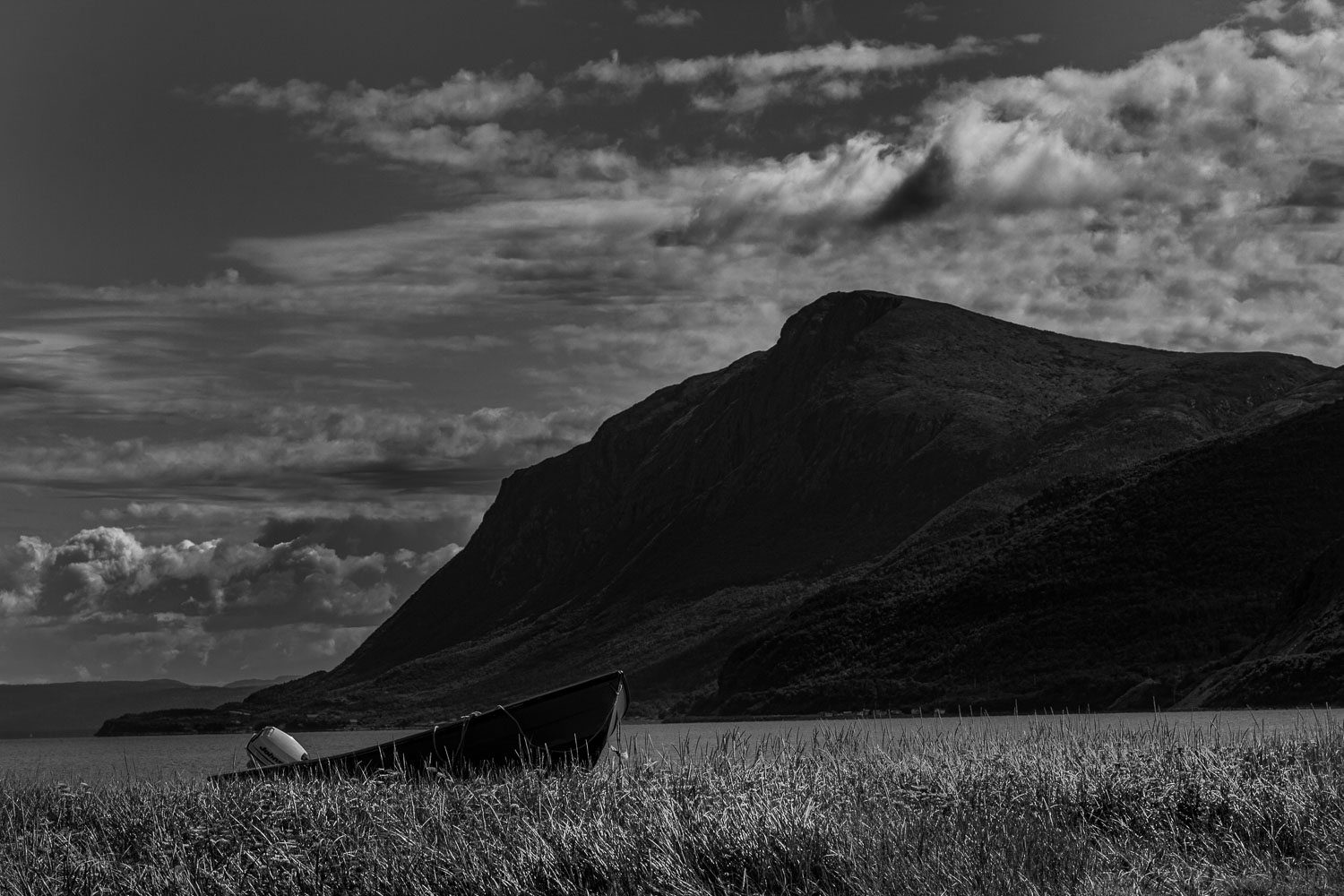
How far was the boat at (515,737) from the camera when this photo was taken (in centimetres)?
2878

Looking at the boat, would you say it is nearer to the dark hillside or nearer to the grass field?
the grass field

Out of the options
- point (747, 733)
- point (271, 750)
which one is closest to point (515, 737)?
point (271, 750)

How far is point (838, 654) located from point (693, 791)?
155940 mm

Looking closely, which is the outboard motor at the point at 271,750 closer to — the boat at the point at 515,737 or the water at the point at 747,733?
the water at the point at 747,733

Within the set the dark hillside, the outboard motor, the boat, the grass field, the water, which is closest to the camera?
the grass field

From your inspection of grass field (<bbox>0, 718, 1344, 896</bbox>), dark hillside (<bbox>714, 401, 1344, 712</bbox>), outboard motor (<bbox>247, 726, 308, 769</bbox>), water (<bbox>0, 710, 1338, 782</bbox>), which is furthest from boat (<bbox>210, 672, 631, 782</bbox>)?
dark hillside (<bbox>714, 401, 1344, 712</bbox>)

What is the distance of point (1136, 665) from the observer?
430ft

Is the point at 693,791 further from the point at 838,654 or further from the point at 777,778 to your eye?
the point at 838,654

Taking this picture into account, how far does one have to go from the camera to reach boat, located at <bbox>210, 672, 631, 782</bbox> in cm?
2878

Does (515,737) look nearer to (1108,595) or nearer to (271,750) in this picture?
(271,750)

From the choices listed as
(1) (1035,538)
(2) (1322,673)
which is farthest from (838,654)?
(2) (1322,673)

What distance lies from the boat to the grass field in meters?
3.65

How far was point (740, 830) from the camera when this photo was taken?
1823 cm

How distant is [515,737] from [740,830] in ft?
A: 37.9
